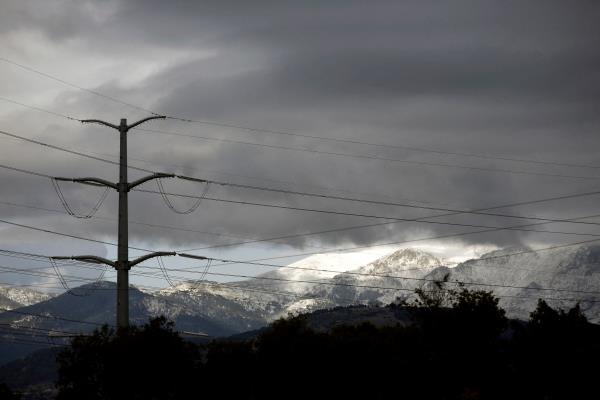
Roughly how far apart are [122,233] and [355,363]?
38.7 meters

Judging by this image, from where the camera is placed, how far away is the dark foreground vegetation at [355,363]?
92750mm

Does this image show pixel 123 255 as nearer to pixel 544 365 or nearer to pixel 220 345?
pixel 220 345

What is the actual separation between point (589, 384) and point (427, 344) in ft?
75.2

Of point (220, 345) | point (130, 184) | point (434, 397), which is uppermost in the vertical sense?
point (130, 184)

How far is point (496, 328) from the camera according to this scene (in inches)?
4651

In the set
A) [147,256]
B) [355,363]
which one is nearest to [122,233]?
[147,256]

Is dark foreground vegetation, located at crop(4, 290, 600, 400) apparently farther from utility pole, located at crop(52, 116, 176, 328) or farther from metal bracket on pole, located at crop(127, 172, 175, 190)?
metal bracket on pole, located at crop(127, 172, 175, 190)

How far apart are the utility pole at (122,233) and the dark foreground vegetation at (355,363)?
1547cm

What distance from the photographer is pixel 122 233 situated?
245ft

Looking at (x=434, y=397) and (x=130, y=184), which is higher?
(x=130, y=184)

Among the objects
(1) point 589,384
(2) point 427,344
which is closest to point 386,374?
(2) point 427,344

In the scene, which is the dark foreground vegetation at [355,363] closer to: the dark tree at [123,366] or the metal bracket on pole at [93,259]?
the dark tree at [123,366]

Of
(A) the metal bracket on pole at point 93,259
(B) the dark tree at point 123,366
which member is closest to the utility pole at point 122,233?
(A) the metal bracket on pole at point 93,259

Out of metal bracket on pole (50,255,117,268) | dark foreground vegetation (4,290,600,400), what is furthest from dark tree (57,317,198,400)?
metal bracket on pole (50,255,117,268)
